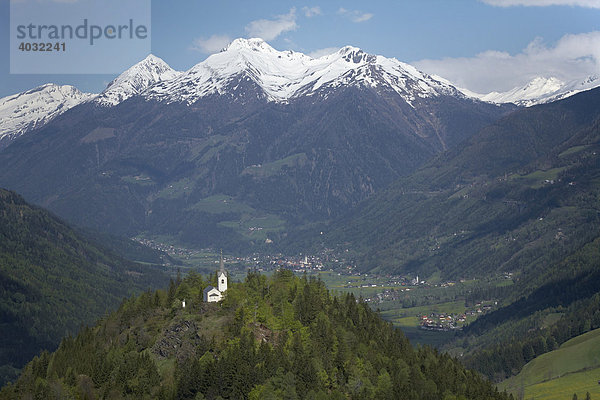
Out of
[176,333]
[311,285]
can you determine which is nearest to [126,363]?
[176,333]

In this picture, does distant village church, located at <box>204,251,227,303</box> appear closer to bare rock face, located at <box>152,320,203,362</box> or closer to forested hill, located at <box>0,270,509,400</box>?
forested hill, located at <box>0,270,509,400</box>

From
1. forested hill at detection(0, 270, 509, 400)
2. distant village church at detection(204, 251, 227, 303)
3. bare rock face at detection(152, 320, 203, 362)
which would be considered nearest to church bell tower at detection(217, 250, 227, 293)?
distant village church at detection(204, 251, 227, 303)

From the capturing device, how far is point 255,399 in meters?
130

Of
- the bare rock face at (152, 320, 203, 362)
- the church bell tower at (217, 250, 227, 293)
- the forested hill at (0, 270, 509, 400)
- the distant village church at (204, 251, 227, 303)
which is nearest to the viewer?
the forested hill at (0, 270, 509, 400)

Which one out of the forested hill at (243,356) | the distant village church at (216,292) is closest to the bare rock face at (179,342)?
the forested hill at (243,356)

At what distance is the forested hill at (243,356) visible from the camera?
13312 centimetres

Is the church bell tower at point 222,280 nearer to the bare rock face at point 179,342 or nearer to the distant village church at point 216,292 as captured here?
the distant village church at point 216,292

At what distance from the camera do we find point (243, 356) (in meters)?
135

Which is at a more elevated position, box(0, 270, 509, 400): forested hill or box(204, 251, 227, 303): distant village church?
box(204, 251, 227, 303): distant village church

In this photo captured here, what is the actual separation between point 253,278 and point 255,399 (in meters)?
43.7

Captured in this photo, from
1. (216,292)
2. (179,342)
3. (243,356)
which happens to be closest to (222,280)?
(216,292)

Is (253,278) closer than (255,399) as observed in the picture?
No

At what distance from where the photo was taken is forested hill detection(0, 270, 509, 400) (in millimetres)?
133125

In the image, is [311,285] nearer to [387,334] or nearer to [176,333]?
[387,334]
